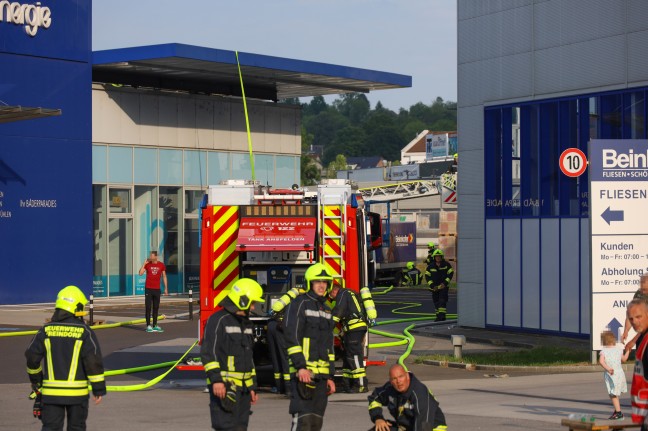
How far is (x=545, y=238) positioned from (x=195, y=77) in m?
19.2

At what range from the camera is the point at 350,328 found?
662 inches

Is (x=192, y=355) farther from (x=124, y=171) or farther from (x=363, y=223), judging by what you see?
(x=124, y=171)

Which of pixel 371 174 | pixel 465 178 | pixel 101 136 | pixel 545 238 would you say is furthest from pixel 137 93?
pixel 371 174

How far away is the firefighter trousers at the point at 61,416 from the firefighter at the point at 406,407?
107 inches

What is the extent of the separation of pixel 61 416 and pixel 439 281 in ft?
60.0

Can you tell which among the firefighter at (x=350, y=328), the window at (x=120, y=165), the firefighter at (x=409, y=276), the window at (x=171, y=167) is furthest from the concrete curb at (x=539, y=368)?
the firefighter at (x=409, y=276)

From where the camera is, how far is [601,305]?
19.2 metres

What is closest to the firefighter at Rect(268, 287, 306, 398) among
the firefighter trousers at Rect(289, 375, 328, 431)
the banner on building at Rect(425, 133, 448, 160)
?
the firefighter trousers at Rect(289, 375, 328, 431)

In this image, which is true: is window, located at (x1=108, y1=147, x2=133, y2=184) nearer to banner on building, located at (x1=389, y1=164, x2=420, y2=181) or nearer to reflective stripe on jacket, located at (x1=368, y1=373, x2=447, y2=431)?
reflective stripe on jacket, located at (x1=368, y1=373, x2=447, y2=431)

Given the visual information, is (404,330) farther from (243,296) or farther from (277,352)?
(243,296)

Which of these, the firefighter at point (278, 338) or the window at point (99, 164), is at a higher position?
the window at point (99, 164)

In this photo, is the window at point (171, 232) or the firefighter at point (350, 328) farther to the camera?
the window at point (171, 232)

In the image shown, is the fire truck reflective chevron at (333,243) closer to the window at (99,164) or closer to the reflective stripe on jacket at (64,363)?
the reflective stripe on jacket at (64,363)

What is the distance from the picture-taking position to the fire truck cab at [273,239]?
17.5 metres
